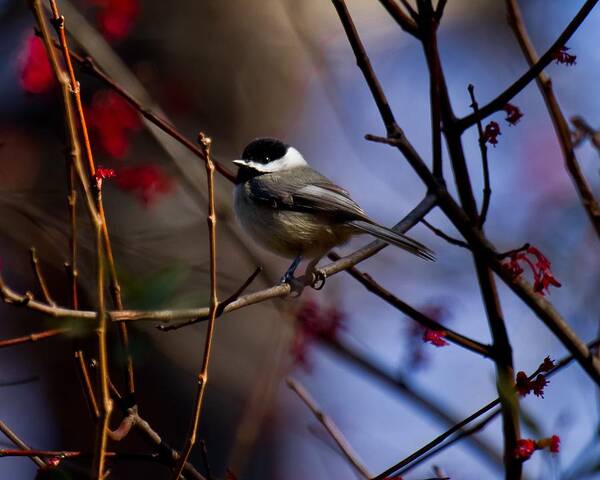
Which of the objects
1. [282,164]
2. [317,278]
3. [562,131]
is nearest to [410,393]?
[317,278]

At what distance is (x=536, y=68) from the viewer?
7.18ft

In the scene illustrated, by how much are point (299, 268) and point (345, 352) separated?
0.75 m

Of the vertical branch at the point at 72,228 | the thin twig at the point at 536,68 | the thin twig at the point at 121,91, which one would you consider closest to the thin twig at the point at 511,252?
the thin twig at the point at 536,68

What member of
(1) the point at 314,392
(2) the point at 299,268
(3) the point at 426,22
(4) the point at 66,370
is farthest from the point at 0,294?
(1) the point at 314,392

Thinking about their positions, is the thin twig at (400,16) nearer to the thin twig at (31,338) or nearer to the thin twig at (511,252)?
the thin twig at (511,252)

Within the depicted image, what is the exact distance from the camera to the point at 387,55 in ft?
21.5

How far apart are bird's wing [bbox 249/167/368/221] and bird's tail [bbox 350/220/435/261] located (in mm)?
267

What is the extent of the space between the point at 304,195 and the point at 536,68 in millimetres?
1438

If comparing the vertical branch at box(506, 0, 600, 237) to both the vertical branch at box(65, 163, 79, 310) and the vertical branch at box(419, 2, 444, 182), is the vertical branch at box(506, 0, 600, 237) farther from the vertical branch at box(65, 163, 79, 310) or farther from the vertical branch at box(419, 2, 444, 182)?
the vertical branch at box(65, 163, 79, 310)

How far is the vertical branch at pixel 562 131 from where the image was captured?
2.30 meters

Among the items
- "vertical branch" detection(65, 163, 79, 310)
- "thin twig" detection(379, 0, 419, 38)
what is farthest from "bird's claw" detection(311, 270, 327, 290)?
"vertical branch" detection(65, 163, 79, 310)

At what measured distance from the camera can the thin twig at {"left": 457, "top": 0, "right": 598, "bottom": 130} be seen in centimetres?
211

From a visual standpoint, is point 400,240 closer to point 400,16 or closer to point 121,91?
point 400,16

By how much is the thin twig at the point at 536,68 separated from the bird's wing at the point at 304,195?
37.8 inches
